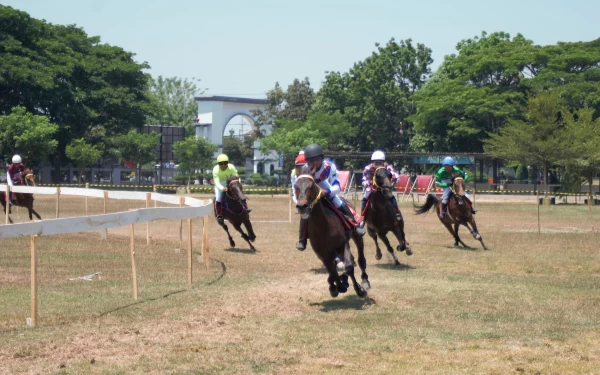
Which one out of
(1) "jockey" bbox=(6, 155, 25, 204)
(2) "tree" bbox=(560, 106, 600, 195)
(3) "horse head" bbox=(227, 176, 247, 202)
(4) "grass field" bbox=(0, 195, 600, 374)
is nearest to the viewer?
(4) "grass field" bbox=(0, 195, 600, 374)

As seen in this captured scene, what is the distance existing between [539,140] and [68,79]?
41778mm

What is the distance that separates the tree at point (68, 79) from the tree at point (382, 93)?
22117 millimetres

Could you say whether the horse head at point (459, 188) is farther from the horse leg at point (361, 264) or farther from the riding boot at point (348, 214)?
the riding boot at point (348, 214)

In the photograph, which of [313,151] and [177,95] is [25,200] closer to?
[313,151]

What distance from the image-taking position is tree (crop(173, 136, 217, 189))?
307 ft

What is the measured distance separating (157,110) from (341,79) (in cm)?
2119

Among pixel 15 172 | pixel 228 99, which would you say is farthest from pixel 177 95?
pixel 15 172

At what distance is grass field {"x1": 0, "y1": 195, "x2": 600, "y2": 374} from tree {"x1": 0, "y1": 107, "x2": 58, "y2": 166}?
45.9 m

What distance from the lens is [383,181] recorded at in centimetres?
1764

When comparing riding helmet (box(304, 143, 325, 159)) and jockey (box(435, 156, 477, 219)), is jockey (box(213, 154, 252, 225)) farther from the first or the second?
riding helmet (box(304, 143, 325, 159))

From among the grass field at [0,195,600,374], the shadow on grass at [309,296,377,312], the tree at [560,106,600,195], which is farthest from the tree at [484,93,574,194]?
the shadow on grass at [309,296,377,312]

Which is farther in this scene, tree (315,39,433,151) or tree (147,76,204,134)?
tree (147,76,204,134)

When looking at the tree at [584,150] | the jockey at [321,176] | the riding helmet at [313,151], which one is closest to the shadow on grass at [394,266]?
the jockey at [321,176]

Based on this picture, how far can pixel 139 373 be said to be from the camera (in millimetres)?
8391
